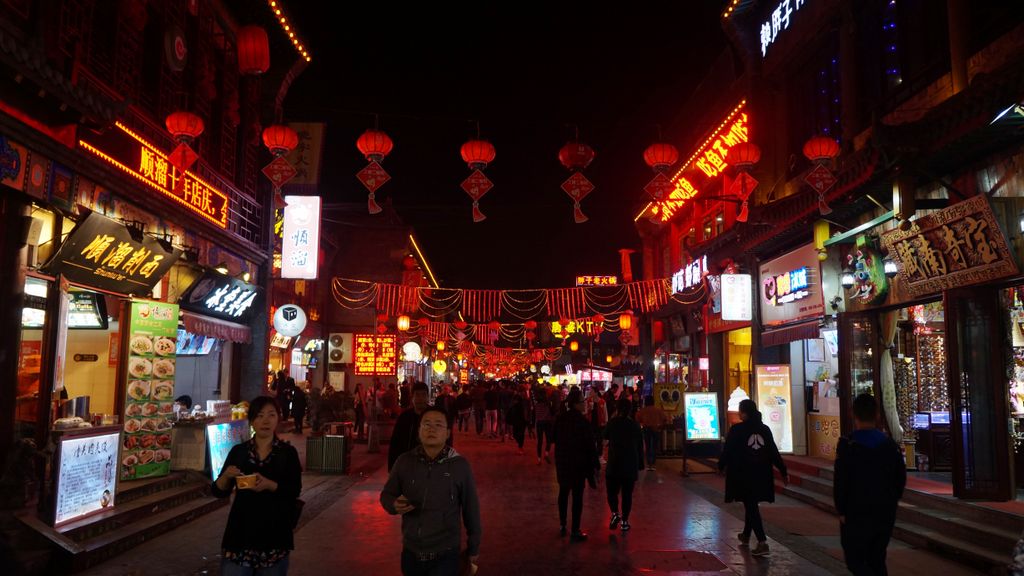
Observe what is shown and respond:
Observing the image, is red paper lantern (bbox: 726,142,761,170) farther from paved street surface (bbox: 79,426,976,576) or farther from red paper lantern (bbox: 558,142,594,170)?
paved street surface (bbox: 79,426,976,576)

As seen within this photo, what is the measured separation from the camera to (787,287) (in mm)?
17219

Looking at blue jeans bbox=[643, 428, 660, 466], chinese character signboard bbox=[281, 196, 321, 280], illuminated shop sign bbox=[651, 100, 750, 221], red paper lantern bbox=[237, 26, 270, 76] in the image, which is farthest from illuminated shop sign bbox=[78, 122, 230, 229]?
blue jeans bbox=[643, 428, 660, 466]

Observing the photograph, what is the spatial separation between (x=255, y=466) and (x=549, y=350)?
55.2 meters

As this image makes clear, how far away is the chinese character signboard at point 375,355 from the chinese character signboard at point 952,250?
53.7 ft

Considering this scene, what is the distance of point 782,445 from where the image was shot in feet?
55.8

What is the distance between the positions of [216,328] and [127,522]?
21.7 feet

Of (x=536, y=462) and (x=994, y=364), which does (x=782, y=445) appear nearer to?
(x=536, y=462)

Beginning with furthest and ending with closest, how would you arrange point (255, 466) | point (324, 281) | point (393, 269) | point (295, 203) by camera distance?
point (393, 269) → point (324, 281) → point (295, 203) → point (255, 466)

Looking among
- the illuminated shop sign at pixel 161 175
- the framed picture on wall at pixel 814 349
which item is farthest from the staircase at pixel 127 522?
the framed picture on wall at pixel 814 349

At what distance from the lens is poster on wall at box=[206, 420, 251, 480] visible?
12.2m

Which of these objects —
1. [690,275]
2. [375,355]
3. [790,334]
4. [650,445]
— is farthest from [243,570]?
[690,275]

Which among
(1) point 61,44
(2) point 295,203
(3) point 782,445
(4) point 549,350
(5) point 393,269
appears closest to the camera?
(1) point 61,44

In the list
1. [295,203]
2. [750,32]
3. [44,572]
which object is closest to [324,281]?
[295,203]

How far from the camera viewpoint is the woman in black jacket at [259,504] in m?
4.77
